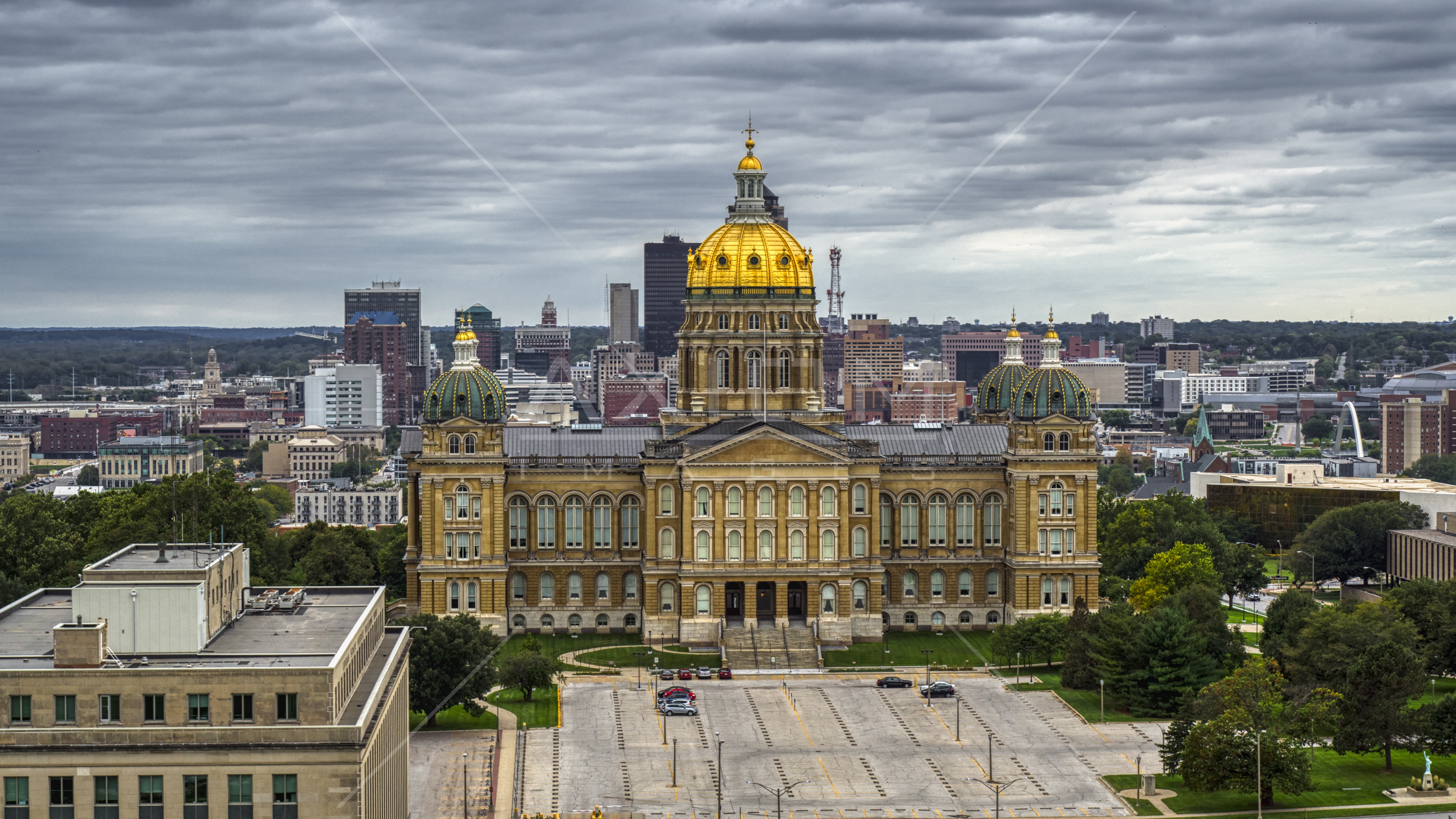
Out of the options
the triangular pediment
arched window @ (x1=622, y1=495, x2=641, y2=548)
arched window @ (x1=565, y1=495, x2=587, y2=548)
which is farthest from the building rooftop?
arched window @ (x1=622, y1=495, x2=641, y2=548)

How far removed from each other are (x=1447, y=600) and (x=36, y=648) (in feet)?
367

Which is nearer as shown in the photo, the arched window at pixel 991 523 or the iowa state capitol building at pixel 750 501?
the iowa state capitol building at pixel 750 501

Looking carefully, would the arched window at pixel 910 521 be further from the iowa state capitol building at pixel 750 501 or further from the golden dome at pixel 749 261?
the golden dome at pixel 749 261

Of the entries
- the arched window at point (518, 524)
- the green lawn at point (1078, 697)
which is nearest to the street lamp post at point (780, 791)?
the green lawn at point (1078, 697)

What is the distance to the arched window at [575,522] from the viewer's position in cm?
18875

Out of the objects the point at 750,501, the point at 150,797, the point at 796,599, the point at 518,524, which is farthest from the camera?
the point at 518,524

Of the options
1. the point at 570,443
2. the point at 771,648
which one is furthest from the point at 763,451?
the point at 570,443

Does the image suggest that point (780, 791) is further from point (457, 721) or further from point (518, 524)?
point (518, 524)

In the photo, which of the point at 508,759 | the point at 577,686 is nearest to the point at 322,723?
the point at 508,759

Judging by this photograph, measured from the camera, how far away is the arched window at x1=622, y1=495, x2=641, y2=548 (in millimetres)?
189125

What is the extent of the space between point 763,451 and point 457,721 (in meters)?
42.5

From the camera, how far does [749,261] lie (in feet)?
639

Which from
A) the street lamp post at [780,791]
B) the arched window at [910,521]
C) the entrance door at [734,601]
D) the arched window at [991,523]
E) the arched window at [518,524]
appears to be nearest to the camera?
the street lamp post at [780,791]

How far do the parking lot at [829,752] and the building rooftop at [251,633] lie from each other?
1881 cm
